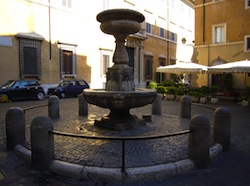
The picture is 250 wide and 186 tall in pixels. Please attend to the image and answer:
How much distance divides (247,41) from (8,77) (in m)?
17.2

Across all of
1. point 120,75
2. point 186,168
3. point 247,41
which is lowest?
point 186,168

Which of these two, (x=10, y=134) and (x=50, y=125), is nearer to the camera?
(x=50, y=125)

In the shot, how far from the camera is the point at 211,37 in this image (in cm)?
1984

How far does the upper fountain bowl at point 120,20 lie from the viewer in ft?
19.7

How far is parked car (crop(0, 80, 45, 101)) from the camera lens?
14.6 meters

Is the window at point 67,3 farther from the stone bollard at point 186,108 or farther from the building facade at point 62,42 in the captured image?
the stone bollard at point 186,108

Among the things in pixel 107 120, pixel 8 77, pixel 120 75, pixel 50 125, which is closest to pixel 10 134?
pixel 50 125

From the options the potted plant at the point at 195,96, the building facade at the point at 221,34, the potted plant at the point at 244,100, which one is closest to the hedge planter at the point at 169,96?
the potted plant at the point at 195,96

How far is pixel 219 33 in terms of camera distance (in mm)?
19578

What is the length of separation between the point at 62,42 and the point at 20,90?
5.97 m

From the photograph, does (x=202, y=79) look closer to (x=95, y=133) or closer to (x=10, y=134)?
(x=95, y=133)

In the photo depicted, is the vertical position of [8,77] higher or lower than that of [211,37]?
lower

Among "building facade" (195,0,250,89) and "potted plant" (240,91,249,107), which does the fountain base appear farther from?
"building facade" (195,0,250,89)

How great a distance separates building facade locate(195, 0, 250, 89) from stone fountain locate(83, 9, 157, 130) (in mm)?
13957
